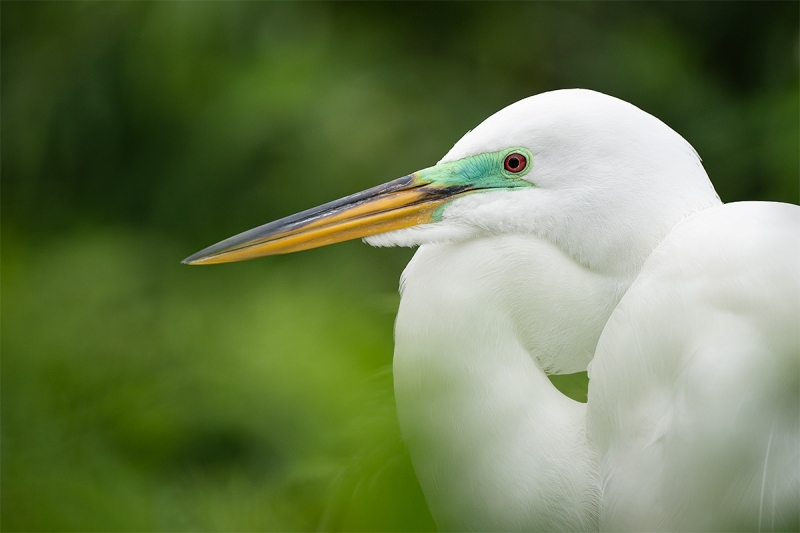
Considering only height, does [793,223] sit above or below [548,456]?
above

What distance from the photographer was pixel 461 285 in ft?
3.45

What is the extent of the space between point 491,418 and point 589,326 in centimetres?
19

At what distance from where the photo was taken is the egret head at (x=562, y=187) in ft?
3.33

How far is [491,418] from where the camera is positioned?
102cm

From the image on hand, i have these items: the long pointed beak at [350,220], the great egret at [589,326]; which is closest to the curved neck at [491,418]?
the great egret at [589,326]

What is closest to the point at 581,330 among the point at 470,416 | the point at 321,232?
the point at 470,416

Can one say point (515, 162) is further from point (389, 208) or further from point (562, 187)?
point (389, 208)

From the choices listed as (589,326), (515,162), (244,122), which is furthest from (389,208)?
(244,122)

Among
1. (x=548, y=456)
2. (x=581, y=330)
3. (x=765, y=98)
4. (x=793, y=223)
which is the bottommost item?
(x=548, y=456)

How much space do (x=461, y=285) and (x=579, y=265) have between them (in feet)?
0.53

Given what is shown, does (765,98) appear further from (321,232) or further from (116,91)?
(116,91)

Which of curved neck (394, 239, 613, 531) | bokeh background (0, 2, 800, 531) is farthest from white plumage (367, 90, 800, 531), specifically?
bokeh background (0, 2, 800, 531)

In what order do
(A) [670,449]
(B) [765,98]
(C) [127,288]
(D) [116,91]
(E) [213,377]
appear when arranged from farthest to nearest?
(D) [116,91]
(B) [765,98]
(C) [127,288]
(E) [213,377]
(A) [670,449]

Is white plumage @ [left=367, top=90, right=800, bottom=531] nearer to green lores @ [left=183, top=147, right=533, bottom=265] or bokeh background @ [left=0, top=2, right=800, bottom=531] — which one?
green lores @ [left=183, top=147, right=533, bottom=265]
